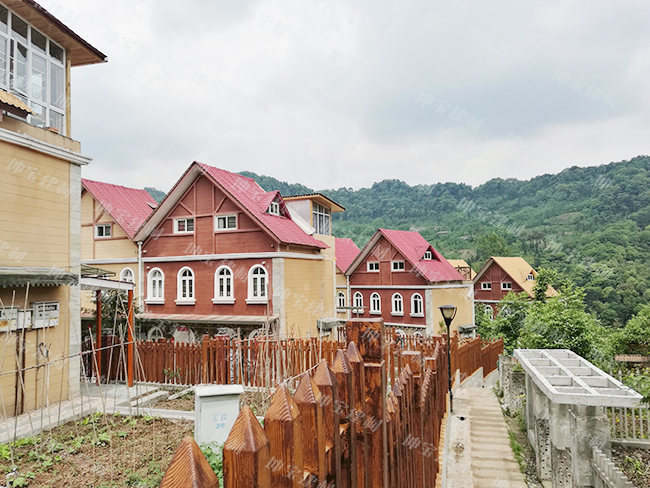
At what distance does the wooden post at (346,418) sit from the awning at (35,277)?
784cm

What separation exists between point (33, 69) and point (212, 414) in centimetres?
843

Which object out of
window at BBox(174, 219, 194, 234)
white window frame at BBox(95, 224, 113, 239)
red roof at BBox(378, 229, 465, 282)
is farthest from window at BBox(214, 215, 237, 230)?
red roof at BBox(378, 229, 465, 282)

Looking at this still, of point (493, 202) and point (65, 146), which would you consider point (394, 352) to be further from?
point (493, 202)

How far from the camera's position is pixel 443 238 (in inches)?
2908

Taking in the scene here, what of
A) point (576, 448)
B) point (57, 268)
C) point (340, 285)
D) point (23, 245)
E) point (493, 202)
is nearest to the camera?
point (576, 448)

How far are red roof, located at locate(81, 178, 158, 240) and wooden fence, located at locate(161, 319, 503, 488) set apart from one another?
18.2m

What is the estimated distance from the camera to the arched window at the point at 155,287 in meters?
17.9

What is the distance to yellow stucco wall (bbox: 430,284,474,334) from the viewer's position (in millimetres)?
24731

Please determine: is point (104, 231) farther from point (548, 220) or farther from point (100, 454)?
point (548, 220)

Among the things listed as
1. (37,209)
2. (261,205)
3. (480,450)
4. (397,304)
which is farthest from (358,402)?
(397,304)

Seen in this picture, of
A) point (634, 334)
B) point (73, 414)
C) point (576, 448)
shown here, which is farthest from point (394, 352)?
point (634, 334)

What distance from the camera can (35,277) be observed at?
796 cm

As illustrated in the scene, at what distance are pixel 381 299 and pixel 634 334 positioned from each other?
47.4 feet

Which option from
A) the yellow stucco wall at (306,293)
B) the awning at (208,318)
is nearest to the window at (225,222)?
the yellow stucco wall at (306,293)
